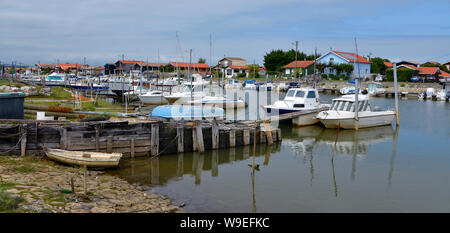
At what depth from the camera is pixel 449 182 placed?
1773cm

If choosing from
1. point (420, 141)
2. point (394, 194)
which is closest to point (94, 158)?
point (394, 194)

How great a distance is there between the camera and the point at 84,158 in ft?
53.4

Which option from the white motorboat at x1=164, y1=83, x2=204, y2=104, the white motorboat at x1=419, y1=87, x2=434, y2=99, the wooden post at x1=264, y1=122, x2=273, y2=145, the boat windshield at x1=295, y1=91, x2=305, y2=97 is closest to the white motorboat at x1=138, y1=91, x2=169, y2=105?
the white motorboat at x1=164, y1=83, x2=204, y2=104

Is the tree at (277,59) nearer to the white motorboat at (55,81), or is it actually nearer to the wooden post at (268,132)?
the white motorboat at (55,81)

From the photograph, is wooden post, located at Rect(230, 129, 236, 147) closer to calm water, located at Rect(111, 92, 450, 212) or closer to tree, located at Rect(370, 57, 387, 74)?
calm water, located at Rect(111, 92, 450, 212)

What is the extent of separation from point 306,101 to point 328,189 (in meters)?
17.0

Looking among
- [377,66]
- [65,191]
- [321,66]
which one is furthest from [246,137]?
[377,66]

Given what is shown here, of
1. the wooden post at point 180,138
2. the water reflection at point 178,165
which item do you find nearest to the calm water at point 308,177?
the water reflection at point 178,165

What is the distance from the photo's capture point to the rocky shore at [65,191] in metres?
10.8

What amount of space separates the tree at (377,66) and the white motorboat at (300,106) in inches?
2932

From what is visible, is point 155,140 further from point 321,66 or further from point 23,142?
point 321,66
